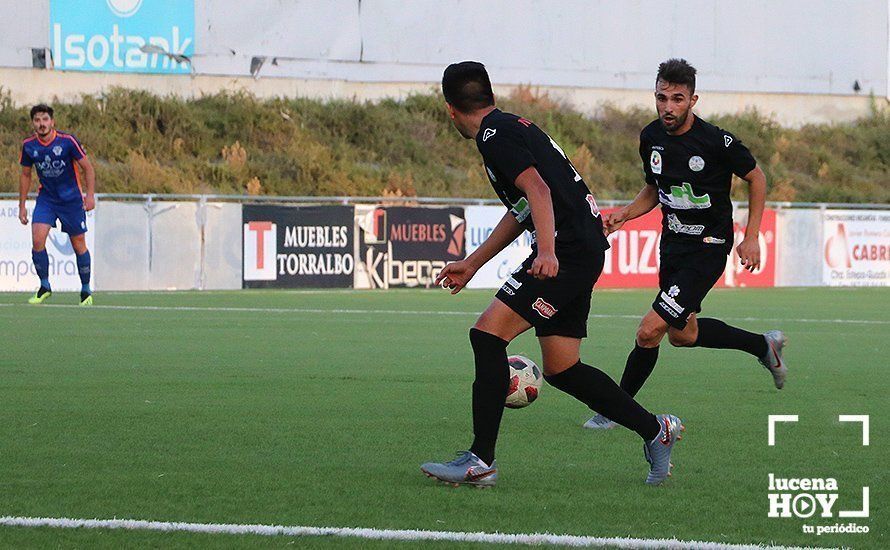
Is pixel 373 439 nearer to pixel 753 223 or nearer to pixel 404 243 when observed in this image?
pixel 753 223

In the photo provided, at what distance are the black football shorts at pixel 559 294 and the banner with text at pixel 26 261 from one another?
1812cm

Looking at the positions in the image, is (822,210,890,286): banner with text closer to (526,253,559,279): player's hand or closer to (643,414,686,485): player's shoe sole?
(643,414,686,485): player's shoe sole

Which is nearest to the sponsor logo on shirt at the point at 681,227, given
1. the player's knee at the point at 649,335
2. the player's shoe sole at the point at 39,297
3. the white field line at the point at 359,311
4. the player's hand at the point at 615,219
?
the player's hand at the point at 615,219

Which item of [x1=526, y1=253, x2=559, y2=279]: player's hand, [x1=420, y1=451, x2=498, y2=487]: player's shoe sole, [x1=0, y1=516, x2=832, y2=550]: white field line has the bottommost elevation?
[x1=0, y1=516, x2=832, y2=550]: white field line

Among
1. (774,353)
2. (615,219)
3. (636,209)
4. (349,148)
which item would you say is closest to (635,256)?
(349,148)

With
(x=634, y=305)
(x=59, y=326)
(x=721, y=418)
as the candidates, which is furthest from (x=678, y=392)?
(x=634, y=305)

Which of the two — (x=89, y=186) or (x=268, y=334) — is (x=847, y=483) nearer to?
(x=268, y=334)

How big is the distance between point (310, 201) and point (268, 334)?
13.8 meters

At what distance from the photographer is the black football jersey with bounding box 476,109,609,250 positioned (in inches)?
227

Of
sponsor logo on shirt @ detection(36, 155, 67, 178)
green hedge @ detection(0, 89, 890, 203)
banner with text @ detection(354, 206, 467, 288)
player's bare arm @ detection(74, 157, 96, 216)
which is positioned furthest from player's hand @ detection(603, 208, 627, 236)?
green hedge @ detection(0, 89, 890, 203)

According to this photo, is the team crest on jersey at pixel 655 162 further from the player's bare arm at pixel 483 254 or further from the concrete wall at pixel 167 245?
the concrete wall at pixel 167 245

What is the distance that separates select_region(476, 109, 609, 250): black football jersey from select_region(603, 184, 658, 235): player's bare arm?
53.3 inches

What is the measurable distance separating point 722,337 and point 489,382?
103 inches

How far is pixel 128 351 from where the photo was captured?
11.7m
